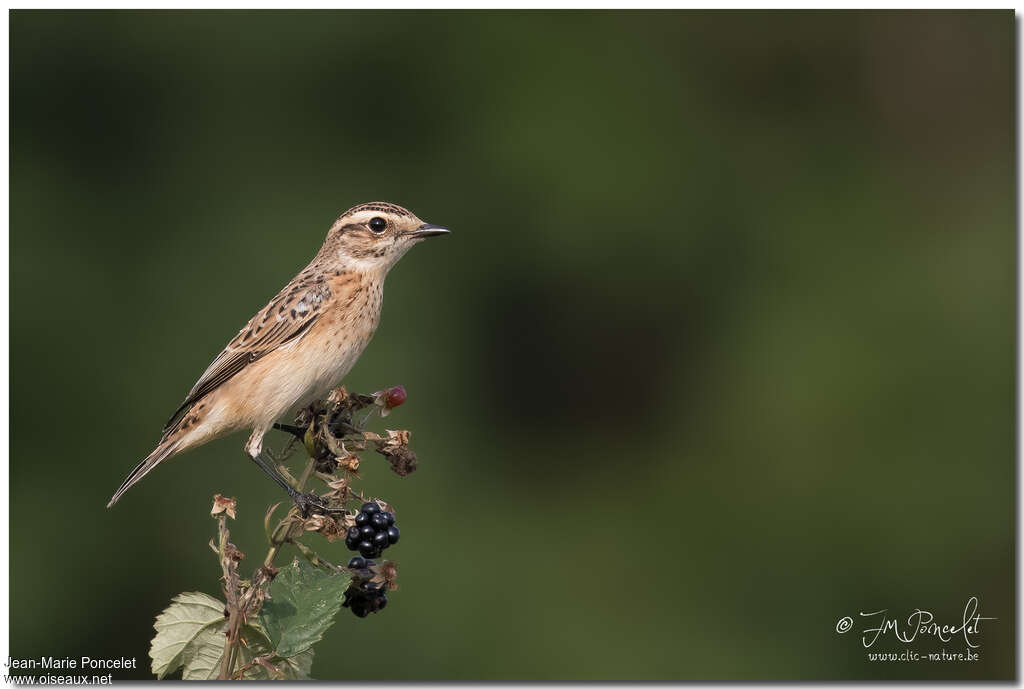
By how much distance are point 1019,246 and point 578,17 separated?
4.53m

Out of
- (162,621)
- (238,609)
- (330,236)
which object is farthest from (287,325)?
(238,609)

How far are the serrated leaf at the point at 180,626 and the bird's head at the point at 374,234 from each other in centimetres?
220

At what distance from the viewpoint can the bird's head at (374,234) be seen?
5199mm

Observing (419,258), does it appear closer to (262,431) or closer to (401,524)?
(401,524)

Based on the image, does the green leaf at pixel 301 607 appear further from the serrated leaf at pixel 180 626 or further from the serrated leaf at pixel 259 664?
the serrated leaf at pixel 180 626

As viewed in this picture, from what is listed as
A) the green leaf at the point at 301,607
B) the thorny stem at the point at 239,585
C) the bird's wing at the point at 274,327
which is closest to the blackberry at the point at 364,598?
the green leaf at the point at 301,607

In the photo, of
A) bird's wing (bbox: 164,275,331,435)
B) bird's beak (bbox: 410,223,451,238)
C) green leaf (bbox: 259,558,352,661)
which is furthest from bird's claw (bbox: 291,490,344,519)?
bird's beak (bbox: 410,223,451,238)

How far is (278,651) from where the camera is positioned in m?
3.16

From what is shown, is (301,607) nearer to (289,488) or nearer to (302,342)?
(289,488)

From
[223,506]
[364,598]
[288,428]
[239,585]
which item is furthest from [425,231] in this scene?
[239,585]

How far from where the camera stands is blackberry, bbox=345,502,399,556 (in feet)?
11.3

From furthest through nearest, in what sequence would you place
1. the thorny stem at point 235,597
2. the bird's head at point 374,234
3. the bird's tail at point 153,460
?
the bird's head at point 374,234 < the bird's tail at point 153,460 < the thorny stem at point 235,597

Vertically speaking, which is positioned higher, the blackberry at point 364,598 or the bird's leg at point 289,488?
the bird's leg at point 289,488

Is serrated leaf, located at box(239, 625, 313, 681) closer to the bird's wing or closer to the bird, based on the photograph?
the bird
